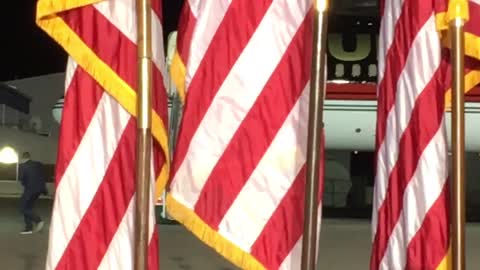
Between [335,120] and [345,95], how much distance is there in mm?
453

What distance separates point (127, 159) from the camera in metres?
3.62

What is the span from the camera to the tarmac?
9.98m

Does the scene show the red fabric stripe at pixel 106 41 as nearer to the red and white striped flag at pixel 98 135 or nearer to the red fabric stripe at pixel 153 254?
the red and white striped flag at pixel 98 135

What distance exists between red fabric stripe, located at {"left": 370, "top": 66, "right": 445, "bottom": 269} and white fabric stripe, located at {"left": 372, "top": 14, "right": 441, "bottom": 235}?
0.02 m

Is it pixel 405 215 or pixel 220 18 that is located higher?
pixel 220 18

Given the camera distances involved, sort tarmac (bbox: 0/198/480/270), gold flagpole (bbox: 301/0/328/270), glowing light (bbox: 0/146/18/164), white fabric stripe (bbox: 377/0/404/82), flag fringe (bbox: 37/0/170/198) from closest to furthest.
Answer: gold flagpole (bbox: 301/0/328/270)
flag fringe (bbox: 37/0/170/198)
white fabric stripe (bbox: 377/0/404/82)
tarmac (bbox: 0/198/480/270)
glowing light (bbox: 0/146/18/164)

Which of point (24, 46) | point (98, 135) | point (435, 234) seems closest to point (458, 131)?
point (435, 234)

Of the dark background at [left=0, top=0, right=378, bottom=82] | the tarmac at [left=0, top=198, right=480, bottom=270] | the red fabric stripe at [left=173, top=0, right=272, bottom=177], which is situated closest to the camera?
the red fabric stripe at [left=173, top=0, right=272, bottom=177]

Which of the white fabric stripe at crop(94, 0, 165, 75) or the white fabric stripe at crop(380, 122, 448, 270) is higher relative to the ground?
the white fabric stripe at crop(94, 0, 165, 75)

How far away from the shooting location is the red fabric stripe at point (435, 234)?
368 cm

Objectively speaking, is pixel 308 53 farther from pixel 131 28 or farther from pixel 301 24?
Result: pixel 131 28

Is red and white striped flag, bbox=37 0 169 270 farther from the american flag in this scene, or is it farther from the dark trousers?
the dark trousers

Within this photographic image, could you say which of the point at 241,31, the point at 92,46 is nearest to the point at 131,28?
the point at 92,46

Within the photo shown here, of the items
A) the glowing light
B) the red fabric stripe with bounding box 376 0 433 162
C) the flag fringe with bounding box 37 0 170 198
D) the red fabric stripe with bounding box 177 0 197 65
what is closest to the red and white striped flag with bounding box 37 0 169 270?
the flag fringe with bounding box 37 0 170 198
